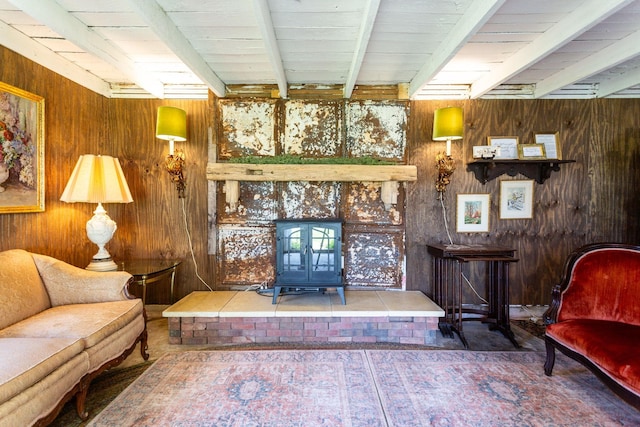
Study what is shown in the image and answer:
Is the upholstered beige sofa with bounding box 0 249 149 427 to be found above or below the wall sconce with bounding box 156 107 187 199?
below

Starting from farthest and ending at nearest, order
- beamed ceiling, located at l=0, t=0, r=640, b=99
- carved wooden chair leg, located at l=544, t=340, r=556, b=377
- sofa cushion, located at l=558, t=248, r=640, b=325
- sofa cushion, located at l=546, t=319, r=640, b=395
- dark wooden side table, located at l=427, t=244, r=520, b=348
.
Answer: dark wooden side table, located at l=427, t=244, r=520, b=348 < carved wooden chair leg, located at l=544, t=340, r=556, b=377 < sofa cushion, located at l=558, t=248, r=640, b=325 < beamed ceiling, located at l=0, t=0, r=640, b=99 < sofa cushion, located at l=546, t=319, r=640, b=395

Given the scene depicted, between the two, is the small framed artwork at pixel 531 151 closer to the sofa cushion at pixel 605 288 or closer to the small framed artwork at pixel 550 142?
the small framed artwork at pixel 550 142

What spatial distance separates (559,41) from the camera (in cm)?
231

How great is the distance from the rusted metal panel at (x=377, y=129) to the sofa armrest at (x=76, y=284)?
2.44 meters

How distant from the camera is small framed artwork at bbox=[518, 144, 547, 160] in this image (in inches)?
135

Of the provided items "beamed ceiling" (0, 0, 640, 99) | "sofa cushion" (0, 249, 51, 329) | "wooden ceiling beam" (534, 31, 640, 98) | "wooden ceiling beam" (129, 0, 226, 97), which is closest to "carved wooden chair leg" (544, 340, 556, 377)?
"beamed ceiling" (0, 0, 640, 99)

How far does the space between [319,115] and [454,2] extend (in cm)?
167

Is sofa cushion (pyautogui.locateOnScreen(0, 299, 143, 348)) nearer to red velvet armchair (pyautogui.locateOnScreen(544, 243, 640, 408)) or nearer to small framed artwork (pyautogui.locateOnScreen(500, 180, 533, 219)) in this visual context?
red velvet armchair (pyautogui.locateOnScreen(544, 243, 640, 408))

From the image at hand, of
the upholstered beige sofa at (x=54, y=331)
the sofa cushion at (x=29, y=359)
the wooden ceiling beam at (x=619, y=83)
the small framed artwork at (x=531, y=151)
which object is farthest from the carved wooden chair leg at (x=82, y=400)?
the wooden ceiling beam at (x=619, y=83)

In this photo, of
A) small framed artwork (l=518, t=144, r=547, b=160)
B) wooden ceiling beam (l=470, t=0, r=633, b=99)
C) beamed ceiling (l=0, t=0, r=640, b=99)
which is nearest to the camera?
wooden ceiling beam (l=470, t=0, r=633, b=99)

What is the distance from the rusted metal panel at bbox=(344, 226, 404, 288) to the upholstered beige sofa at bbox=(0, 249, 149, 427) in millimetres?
2033

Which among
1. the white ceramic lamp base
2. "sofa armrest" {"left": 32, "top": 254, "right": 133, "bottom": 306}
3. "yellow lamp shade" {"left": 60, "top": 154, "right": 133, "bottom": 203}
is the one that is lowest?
"sofa armrest" {"left": 32, "top": 254, "right": 133, "bottom": 306}

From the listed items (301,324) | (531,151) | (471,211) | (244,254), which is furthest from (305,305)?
(531,151)

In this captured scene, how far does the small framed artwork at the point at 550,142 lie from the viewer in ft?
11.3
